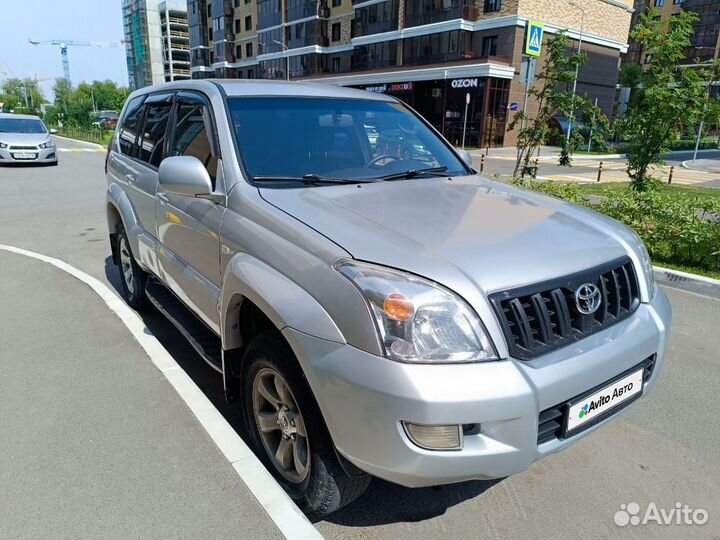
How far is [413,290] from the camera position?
6.44 feet

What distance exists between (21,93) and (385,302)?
119326mm

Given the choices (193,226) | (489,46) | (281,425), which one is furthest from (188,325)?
(489,46)

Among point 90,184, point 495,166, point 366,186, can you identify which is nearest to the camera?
point 366,186

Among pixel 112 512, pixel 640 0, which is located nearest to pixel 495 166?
pixel 112 512

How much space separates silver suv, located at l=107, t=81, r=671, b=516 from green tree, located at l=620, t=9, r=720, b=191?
18.3 ft

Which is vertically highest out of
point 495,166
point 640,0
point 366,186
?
point 640,0

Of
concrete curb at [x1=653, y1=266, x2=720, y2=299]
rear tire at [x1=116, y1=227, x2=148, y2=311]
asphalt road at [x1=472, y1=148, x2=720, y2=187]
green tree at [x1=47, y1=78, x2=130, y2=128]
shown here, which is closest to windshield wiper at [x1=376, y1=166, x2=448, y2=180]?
rear tire at [x1=116, y1=227, x2=148, y2=311]

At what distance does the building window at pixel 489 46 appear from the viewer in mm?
36938

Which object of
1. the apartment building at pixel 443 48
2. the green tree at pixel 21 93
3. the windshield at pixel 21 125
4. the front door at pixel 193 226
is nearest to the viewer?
the front door at pixel 193 226

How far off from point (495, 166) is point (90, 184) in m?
16.1

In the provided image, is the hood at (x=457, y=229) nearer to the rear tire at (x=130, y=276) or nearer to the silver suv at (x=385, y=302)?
the silver suv at (x=385, y=302)

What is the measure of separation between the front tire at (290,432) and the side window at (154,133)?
2182 mm

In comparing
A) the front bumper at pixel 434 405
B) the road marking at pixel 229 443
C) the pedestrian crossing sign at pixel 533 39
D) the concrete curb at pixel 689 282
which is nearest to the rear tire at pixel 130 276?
the road marking at pixel 229 443

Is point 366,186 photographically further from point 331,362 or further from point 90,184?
point 90,184
